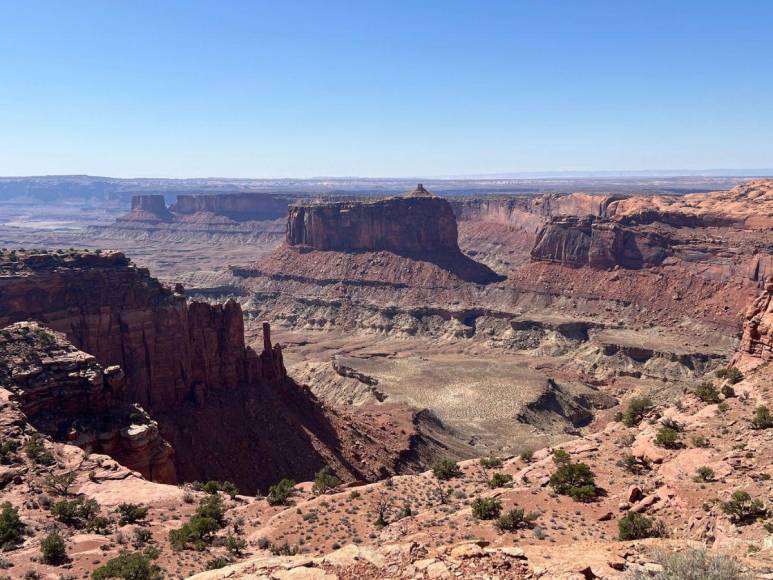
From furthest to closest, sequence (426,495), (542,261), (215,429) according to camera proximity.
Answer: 1. (542,261)
2. (215,429)
3. (426,495)

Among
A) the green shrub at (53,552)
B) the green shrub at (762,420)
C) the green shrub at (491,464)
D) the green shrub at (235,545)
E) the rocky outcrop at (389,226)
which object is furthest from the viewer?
the rocky outcrop at (389,226)

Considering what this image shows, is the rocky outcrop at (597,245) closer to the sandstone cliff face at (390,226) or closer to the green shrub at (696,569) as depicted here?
the sandstone cliff face at (390,226)

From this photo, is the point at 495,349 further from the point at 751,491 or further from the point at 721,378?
the point at 751,491

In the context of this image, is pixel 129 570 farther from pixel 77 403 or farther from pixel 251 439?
pixel 251 439

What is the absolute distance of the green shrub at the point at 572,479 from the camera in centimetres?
2917

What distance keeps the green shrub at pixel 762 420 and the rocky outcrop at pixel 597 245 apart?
105808 mm

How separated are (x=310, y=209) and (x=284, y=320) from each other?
39844 mm

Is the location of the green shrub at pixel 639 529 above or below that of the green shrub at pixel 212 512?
above

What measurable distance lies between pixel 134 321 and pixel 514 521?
126 feet

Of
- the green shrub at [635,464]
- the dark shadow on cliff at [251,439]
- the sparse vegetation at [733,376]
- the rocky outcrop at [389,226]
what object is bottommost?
the dark shadow on cliff at [251,439]

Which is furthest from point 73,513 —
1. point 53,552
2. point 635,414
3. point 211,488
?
point 635,414

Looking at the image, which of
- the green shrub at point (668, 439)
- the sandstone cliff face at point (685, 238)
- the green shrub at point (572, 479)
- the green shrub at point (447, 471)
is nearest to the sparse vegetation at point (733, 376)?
the green shrub at point (668, 439)

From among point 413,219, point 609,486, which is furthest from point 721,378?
point 413,219

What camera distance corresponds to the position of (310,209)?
17550cm
